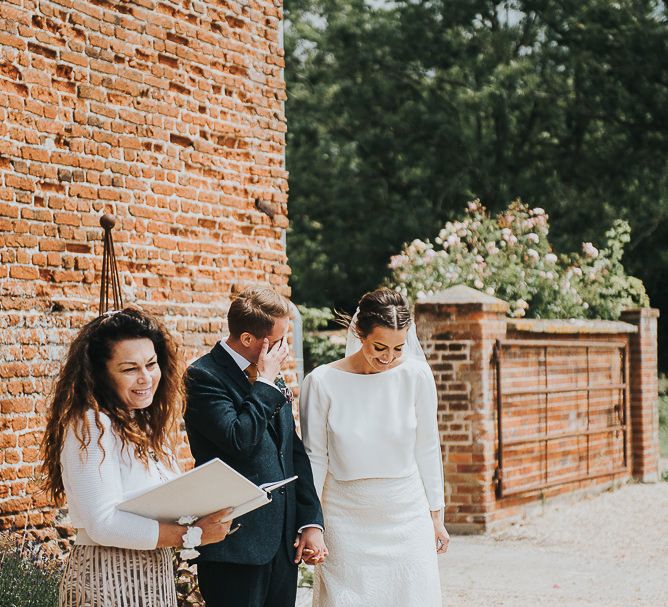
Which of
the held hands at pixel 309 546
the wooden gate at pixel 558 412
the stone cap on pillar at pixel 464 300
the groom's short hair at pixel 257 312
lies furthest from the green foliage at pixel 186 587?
the wooden gate at pixel 558 412

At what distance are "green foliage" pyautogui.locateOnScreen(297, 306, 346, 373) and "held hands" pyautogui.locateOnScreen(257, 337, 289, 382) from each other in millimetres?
8887

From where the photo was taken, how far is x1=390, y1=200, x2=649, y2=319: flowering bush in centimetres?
1172

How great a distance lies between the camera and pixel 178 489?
121 inches

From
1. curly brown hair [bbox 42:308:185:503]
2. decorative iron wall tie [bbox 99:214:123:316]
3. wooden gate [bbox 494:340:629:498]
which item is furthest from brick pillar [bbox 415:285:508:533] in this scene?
curly brown hair [bbox 42:308:185:503]

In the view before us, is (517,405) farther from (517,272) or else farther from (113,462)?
(113,462)

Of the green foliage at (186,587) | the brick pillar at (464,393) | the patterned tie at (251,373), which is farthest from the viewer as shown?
the brick pillar at (464,393)

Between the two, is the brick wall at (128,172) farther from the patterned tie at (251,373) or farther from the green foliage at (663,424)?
the green foliage at (663,424)

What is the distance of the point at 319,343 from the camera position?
14.7m

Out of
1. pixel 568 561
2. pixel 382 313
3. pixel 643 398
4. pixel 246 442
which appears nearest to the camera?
pixel 246 442

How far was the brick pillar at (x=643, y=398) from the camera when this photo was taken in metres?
12.5

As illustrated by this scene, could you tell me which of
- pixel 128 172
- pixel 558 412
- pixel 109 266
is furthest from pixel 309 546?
pixel 558 412

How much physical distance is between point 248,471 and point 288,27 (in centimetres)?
2328

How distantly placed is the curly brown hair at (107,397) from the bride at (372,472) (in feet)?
3.61

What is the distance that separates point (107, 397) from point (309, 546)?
1.08 meters
